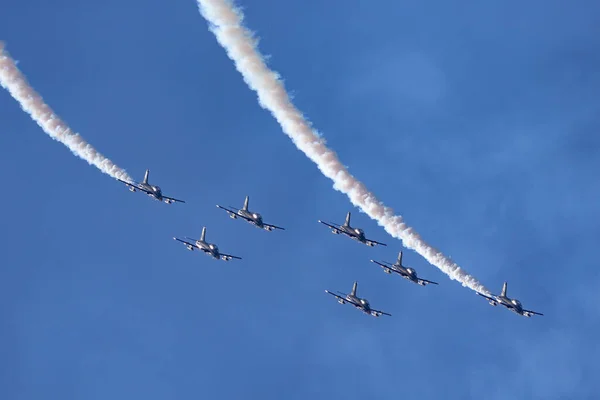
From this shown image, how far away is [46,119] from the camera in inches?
4705

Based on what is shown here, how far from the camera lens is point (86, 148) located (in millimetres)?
120812

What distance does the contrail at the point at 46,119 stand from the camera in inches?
4609

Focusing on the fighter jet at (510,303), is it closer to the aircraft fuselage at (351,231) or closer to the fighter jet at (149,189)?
the aircraft fuselage at (351,231)

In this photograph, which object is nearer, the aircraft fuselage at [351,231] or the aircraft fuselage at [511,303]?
the aircraft fuselage at [351,231]

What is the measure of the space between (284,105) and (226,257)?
907 inches

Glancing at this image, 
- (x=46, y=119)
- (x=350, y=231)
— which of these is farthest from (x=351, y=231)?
(x=46, y=119)

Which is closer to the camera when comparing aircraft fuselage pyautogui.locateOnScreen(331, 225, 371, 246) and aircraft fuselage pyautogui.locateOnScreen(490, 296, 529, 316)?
aircraft fuselage pyautogui.locateOnScreen(331, 225, 371, 246)

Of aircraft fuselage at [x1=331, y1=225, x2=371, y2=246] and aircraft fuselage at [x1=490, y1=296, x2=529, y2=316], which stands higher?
aircraft fuselage at [x1=331, y1=225, x2=371, y2=246]

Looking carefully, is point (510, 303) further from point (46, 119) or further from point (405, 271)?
point (46, 119)

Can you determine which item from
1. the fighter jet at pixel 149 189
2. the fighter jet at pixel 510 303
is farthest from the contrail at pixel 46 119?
the fighter jet at pixel 510 303

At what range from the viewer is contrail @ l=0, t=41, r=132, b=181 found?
11706 cm

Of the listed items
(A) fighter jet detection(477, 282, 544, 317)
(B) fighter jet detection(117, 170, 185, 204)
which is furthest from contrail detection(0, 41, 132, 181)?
(A) fighter jet detection(477, 282, 544, 317)

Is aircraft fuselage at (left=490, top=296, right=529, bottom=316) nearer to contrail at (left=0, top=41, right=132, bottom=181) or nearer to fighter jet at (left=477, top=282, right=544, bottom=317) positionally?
fighter jet at (left=477, top=282, right=544, bottom=317)

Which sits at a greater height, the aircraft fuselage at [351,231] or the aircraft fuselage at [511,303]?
the aircraft fuselage at [351,231]
